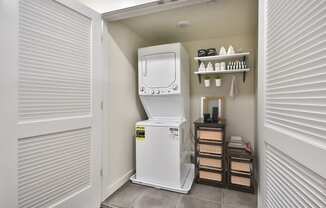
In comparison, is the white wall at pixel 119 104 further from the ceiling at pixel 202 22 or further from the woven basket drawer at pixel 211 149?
the woven basket drawer at pixel 211 149

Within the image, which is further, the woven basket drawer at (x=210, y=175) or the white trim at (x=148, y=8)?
the woven basket drawer at (x=210, y=175)

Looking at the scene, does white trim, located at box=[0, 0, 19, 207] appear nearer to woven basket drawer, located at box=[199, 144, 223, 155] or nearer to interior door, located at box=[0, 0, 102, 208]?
interior door, located at box=[0, 0, 102, 208]

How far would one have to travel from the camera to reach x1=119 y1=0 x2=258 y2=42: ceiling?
5.77ft

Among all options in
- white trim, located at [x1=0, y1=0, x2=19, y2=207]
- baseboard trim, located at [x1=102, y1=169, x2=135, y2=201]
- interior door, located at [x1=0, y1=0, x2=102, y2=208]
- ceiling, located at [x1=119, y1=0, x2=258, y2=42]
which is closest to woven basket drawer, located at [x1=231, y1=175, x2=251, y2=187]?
baseboard trim, located at [x1=102, y1=169, x2=135, y2=201]

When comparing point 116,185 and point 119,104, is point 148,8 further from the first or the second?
point 116,185

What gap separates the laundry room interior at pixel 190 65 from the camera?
192 centimetres

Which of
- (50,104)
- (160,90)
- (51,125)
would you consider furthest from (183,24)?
(51,125)

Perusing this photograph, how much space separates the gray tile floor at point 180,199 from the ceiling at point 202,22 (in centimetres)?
217

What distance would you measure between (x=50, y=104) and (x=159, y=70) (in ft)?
4.48

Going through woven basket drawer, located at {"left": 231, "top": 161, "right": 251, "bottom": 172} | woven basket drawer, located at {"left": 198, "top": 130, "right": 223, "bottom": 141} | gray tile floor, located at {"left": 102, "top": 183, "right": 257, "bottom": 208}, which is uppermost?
woven basket drawer, located at {"left": 198, "top": 130, "right": 223, "bottom": 141}

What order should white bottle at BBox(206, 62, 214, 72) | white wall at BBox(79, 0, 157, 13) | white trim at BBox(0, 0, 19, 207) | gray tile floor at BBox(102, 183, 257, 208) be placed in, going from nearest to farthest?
white trim at BBox(0, 0, 19, 207), white wall at BBox(79, 0, 157, 13), gray tile floor at BBox(102, 183, 257, 208), white bottle at BBox(206, 62, 214, 72)

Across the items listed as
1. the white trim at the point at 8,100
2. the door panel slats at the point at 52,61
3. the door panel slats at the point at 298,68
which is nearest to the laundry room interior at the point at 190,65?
the door panel slats at the point at 52,61

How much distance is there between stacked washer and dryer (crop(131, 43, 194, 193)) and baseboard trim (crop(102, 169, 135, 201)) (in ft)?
0.30

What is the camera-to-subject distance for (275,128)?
986mm
